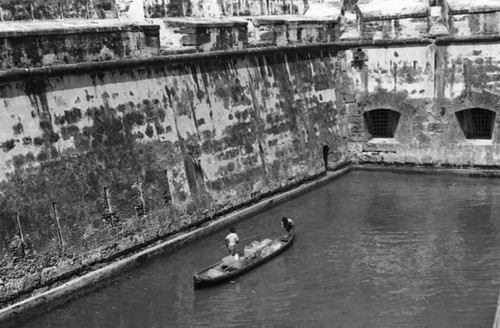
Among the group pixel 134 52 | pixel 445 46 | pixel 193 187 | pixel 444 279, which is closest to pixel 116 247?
pixel 193 187

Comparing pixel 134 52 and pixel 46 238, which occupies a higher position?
pixel 134 52

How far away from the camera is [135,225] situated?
11.9 m

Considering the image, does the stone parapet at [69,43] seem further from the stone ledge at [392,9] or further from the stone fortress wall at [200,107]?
the stone ledge at [392,9]

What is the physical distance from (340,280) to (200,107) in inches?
199

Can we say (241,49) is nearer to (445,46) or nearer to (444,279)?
(445,46)

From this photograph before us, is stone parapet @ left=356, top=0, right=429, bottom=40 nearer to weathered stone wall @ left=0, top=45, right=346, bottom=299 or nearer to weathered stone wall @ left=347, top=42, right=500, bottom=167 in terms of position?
weathered stone wall @ left=347, top=42, right=500, bottom=167

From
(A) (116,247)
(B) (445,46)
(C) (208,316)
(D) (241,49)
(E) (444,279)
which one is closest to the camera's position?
(C) (208,316)

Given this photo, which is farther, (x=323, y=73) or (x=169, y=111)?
(x=323, y=73)

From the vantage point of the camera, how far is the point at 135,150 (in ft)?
39.7

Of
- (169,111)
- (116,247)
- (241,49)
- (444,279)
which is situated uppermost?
(241,49)

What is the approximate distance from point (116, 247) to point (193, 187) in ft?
7.72

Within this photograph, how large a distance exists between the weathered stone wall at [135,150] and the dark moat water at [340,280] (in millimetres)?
827

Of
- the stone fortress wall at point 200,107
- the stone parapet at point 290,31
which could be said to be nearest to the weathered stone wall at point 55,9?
the stone fortress wall at point 200,107

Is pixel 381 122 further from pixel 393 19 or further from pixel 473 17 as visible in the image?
pixel 473 17
